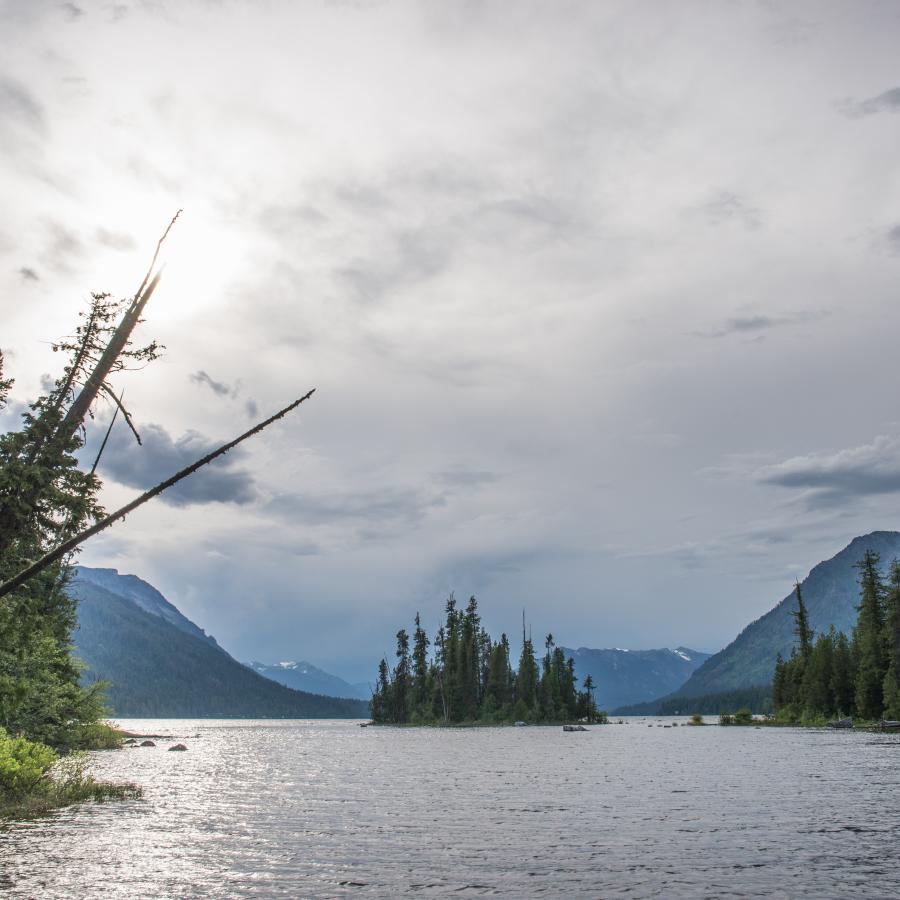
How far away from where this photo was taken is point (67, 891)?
1891 cm

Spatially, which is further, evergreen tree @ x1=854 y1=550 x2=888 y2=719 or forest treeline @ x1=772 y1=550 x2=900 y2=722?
evergreen tree @ x1=854 y1=550 x2=888 y2=719

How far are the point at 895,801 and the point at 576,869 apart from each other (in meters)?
21.9

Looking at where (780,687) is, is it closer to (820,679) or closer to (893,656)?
(820,679)

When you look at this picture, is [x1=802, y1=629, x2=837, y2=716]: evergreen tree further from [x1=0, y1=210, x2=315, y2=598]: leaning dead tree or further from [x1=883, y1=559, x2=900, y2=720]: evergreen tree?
[x1=0, y1=210, x2=315, y2=598]: leaning dead tree

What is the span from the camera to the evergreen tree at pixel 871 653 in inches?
4462

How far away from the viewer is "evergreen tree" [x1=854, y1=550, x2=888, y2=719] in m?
113

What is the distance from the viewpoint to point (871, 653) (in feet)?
374

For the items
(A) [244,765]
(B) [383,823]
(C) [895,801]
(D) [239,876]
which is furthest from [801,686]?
(D) [239,876]

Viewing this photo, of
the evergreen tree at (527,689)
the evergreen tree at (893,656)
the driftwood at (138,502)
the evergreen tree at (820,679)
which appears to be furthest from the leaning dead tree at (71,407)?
the evergreen tree at (527,689)

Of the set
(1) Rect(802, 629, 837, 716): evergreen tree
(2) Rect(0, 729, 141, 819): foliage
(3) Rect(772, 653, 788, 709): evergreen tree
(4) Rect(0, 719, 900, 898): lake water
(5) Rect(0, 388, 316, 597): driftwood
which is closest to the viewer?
(5) Rect(0, 388, 316, 597): driftwood

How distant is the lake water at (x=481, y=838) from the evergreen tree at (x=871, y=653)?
219 ft

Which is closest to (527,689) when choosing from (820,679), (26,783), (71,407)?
(820,679)

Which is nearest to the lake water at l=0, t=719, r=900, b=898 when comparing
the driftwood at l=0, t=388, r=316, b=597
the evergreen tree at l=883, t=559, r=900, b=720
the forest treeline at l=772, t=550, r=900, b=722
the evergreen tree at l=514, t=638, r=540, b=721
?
the driftwood at l=0, t=388, r=316, b=597

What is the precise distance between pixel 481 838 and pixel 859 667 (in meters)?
109
